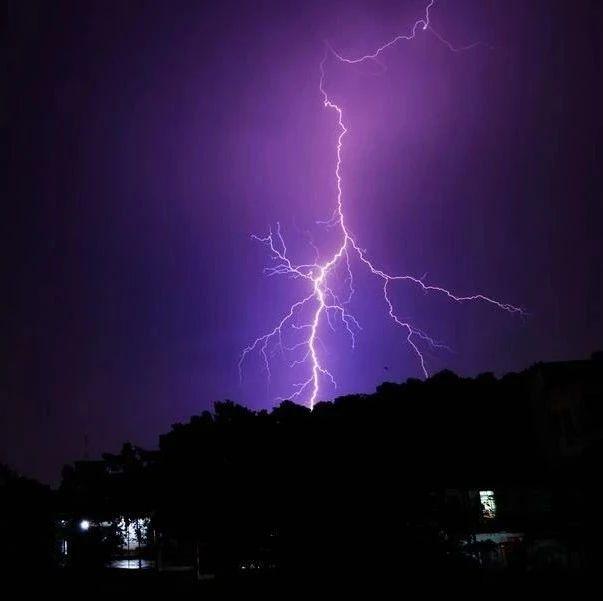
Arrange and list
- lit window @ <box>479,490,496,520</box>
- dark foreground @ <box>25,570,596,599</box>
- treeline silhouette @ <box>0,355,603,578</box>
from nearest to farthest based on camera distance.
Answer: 1. dark foreground @ <box>25,570,596,599</box>
2. treeline silhouette @ <box>0,355,603,578</box>
3. lit window @ <box>479,490,496,520</box>

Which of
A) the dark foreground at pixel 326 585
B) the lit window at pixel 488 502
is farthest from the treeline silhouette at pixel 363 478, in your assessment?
the lit window at pixel 488 502

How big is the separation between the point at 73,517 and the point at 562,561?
1988 centimetres

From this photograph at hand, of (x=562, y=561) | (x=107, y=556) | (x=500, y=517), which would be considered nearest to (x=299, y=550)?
(x=107, y=556)

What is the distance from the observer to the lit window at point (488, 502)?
72.4 ft

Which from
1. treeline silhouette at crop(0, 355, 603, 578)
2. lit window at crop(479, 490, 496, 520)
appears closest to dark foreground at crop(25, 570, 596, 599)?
treeline silhouette at crop(0, 355, 603, 578)

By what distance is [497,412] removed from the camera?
2739 cm

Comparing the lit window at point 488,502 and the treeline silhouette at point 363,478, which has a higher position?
the treeline silhouette at point 363,478

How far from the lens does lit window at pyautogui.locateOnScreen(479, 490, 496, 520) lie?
72.4ft

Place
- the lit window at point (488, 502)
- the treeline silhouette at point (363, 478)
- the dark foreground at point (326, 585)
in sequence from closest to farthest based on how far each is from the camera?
1. the dark foreground at point (326, 585)
2. the treeline silhouette at point (363, 478)
3. the lit window at point (488, 502)

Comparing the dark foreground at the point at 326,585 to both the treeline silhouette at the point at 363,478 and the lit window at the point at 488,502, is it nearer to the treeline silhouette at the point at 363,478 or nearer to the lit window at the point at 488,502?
the treeline silhouette at the point at 363,478

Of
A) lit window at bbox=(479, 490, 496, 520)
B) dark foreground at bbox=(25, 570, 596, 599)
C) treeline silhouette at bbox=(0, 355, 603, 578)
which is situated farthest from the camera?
lit window at bbox=(479, 490, 496, 520)

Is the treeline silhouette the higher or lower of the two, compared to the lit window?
higher

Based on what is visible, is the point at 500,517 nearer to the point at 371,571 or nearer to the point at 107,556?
the point at 107,556

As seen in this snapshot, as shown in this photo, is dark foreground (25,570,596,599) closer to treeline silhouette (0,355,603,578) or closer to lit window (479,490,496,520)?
treeline silhouette (0,355,603,578)
